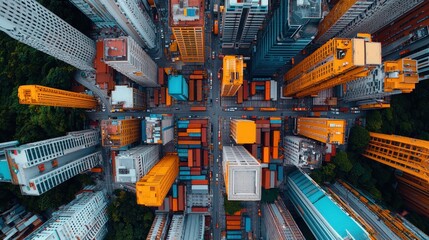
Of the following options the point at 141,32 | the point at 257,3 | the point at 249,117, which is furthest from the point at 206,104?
the point at 257,3

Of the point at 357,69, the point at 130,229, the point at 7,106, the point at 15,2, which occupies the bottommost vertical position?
the point at 130,229

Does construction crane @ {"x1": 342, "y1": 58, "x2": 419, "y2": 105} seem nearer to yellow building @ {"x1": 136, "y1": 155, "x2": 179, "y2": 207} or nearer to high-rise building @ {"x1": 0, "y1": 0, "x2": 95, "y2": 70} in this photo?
yellow building @ {"x1": 136, "y1": 155, "x2": 179, "y2": 207}

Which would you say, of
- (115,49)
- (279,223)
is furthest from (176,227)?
(115,49)

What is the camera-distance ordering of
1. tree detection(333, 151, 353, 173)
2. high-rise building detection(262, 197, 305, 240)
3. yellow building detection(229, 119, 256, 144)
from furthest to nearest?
tree detection(333, 151, 353, 173), high-rise building detection(262, 197, 305, 240), yellow building detection(229, 119, 256, 144)

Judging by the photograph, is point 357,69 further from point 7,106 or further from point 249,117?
point 7,106

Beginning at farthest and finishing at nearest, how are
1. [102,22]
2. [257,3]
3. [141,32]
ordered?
[102,22] → [141,32] → [257,3]

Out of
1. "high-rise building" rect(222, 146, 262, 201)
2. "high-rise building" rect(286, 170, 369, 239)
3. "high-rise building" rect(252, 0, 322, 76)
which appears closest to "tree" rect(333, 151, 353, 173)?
"high-rise building" rect(286, 170, 369, 239)

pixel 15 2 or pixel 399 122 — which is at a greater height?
pixel 15 2

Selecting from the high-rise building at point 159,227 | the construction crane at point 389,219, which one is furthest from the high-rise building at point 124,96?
the construction crane at point 389,219
